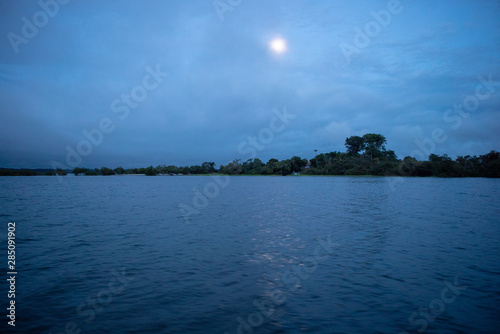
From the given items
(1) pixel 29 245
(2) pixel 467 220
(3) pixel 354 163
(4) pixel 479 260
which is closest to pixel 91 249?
(1) pixel 29 245

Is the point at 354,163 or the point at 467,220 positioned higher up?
the point at 354,163

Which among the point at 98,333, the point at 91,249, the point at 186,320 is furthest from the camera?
the point at 91,249

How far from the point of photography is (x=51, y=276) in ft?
41.5

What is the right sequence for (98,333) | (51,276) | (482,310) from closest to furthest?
(98,333) → (482,310) → (51,276)

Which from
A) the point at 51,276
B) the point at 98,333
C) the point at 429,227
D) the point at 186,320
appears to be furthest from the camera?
the point at 429,227

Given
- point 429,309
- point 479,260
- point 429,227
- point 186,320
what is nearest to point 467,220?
point 429,227

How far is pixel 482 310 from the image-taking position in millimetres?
9508

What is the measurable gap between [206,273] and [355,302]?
6.07m

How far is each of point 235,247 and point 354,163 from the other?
177 m

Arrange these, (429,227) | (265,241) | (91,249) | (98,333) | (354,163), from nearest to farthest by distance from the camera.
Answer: (98,333) < (91,249) < (265,241) < (429,227) < (354,163)

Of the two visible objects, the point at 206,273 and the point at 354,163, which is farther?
the point at 354,163

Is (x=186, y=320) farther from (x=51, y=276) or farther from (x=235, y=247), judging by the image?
(x=235, y=247)

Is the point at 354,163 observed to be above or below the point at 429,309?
above

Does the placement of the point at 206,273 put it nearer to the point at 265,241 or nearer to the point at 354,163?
the point at 265,241
